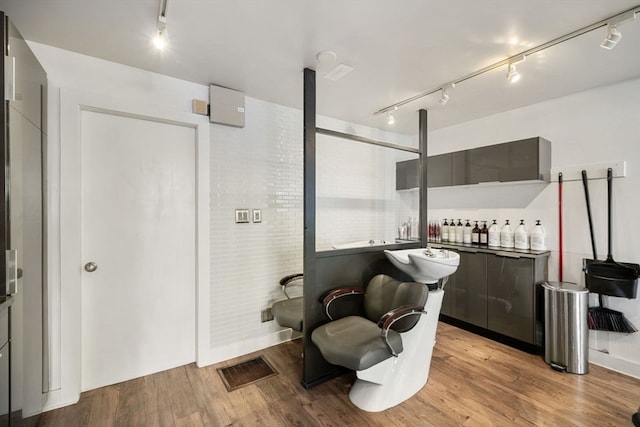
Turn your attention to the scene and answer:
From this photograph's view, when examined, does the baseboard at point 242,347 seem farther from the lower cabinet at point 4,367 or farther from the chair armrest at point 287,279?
the lower cabinet at point 4,367

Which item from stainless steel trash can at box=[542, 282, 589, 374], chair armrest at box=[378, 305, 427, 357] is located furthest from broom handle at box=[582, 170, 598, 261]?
chair armrest at box=[378, 305, 427, 357]

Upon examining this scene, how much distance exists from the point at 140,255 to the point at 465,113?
376 centimetres

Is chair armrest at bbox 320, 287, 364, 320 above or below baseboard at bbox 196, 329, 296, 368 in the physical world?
above

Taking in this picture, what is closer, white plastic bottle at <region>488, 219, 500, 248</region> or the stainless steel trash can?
the stainless steel trash can

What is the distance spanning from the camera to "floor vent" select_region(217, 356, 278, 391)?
2236 mm

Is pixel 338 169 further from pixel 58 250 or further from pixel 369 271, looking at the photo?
pixel 58 250

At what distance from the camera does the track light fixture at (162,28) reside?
1.52m

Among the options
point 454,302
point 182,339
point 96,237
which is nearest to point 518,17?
point 454,302

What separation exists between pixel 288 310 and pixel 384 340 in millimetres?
984

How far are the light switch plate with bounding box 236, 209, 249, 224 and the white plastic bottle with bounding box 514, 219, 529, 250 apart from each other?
9.62ft

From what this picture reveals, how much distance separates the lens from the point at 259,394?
2102 mm

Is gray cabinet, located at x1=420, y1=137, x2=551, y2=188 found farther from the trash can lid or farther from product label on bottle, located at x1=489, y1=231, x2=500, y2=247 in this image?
the trash can lid

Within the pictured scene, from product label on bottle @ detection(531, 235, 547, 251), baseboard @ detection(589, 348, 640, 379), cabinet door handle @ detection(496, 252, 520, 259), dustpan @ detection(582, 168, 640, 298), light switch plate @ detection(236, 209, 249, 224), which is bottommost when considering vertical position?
baseboard @ detection(589, 348, 640, 379)

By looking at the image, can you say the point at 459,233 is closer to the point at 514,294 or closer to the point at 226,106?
the point at 514,294
